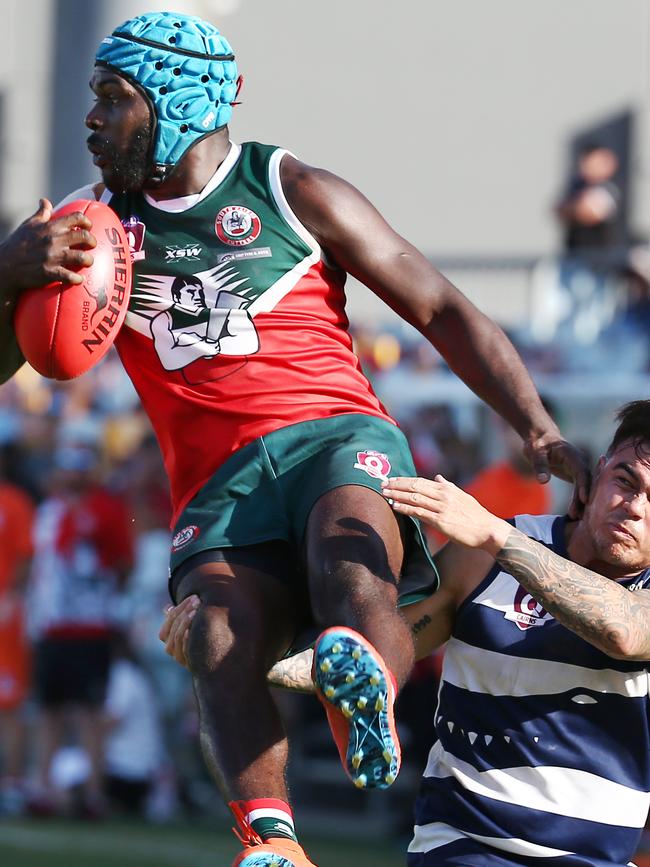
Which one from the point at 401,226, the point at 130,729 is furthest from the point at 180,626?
the point at 401,226

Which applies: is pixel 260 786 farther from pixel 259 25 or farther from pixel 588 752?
pixel 259 25

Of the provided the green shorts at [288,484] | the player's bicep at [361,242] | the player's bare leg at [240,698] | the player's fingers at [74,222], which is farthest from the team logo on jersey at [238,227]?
the player's bare leg at [240,698]

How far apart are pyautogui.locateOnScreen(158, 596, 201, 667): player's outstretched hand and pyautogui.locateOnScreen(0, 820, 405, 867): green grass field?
4568 mm

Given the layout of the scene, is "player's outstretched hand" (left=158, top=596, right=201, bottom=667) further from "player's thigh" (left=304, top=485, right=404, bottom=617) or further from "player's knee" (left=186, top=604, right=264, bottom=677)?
"player's thigh" (left=304, top=485, right=404, bottom=617)

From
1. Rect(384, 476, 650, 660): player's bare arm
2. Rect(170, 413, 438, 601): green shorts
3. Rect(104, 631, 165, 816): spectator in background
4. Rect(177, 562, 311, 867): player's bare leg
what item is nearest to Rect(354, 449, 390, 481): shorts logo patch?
Rect(170, 413, 438, 601): green shorts

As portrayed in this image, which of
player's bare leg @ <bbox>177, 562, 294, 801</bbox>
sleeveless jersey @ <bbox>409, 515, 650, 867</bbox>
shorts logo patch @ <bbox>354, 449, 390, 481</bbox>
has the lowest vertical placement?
sleeveless jersey @ <bbox>409, 515, 650, 867</bbox>

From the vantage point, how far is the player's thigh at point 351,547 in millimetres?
3543

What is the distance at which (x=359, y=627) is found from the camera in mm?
3430

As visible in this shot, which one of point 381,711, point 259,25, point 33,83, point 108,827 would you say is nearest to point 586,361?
point 108,827

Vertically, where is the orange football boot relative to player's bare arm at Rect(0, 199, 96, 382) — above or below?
below

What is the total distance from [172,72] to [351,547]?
1.25 m

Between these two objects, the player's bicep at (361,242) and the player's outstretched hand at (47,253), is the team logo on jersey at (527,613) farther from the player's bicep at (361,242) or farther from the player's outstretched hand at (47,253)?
the player's outstretched hand at (47,253)

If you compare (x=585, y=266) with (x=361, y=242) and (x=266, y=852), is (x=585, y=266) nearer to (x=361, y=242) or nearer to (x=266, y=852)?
(x=361, y=242)

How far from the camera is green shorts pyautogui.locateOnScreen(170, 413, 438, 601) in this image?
377 centimetres
